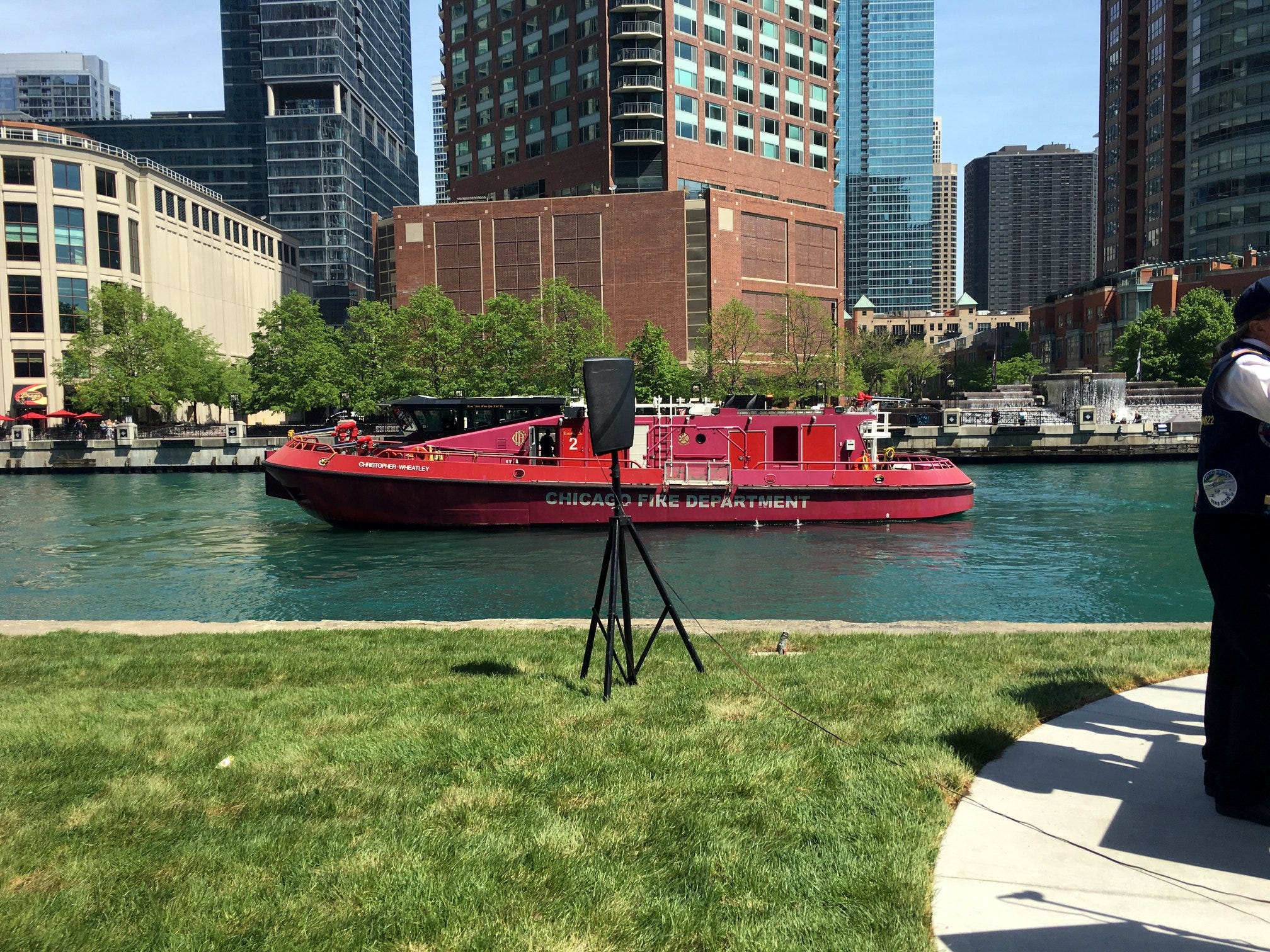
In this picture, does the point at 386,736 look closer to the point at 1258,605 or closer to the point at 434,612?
the point at 1258,605

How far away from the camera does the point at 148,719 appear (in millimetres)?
6875

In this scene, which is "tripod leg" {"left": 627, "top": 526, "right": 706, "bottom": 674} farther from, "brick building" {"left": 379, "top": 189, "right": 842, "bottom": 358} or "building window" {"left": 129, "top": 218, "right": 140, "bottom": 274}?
"building window" {"left": 129, "top": 218, "right": 140, "bottom": 274}

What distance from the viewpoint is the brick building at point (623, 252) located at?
81750 mm

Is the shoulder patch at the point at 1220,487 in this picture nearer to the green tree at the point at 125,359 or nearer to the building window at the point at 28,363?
the green tree at the point at 125,359

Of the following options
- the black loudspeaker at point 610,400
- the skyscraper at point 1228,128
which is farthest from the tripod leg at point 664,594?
the skyscraper at point 1228,128

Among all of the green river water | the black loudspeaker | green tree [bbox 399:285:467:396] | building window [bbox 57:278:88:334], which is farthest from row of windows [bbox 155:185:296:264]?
the black loudspeaker

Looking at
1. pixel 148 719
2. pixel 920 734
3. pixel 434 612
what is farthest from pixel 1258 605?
pixel 434 612

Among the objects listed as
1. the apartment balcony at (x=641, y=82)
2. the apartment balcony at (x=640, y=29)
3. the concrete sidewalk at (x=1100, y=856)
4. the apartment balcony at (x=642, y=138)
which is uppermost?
the apartment balcony at (x=640, y=29)

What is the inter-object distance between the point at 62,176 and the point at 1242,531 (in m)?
92.5

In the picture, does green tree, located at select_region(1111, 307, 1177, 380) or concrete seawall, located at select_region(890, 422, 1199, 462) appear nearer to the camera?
concrete seawall, located at select_region(890, 422, 1199, 462)

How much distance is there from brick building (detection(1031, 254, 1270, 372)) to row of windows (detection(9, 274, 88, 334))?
96.3 m

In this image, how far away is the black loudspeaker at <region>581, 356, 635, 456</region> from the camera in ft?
23.9

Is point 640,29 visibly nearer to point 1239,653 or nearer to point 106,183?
point 106,183

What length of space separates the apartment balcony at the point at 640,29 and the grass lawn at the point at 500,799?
8260 centimetres
